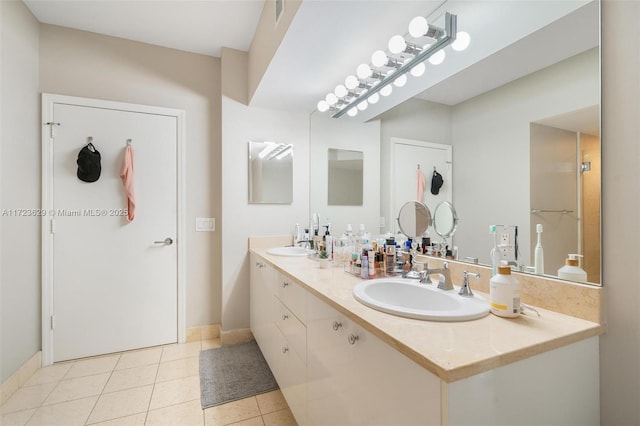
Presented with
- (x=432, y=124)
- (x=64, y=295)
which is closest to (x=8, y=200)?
(x=64, y=295)

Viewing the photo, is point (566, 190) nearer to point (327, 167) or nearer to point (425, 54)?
point (425, 54)

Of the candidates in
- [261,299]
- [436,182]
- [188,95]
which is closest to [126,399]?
[261,299]

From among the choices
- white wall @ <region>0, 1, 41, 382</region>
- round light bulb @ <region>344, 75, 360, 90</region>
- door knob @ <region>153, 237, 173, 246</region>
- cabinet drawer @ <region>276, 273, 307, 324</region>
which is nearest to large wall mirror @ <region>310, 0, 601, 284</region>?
round light bulb @ <region>344, 75, 360, 90</region>

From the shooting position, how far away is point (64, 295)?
2.19 meters

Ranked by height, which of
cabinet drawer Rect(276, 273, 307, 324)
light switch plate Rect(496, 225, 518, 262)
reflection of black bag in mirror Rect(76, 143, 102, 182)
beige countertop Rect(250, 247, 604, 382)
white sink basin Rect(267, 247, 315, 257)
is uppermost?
reflection of black bag in mirror Rect(76, 143, 102, 182)

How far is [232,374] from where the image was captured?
2010 millimetres

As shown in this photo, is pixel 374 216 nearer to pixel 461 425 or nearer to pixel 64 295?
pixel 461 425

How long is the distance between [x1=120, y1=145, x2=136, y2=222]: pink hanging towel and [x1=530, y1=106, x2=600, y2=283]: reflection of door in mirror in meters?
2.60

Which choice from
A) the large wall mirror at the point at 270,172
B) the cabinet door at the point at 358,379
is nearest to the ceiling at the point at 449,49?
the large wall mirror at the point at 270,172

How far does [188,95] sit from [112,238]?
1.38 m

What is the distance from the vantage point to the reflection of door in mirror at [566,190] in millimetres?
871

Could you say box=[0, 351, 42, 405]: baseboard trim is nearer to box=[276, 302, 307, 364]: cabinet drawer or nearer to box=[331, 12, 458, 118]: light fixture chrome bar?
box=[276, 302, 307, 364]: cabinet drawer

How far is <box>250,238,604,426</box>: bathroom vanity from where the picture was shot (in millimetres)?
630

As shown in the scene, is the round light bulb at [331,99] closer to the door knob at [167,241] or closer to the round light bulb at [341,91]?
the round light bulb at [341,91]
